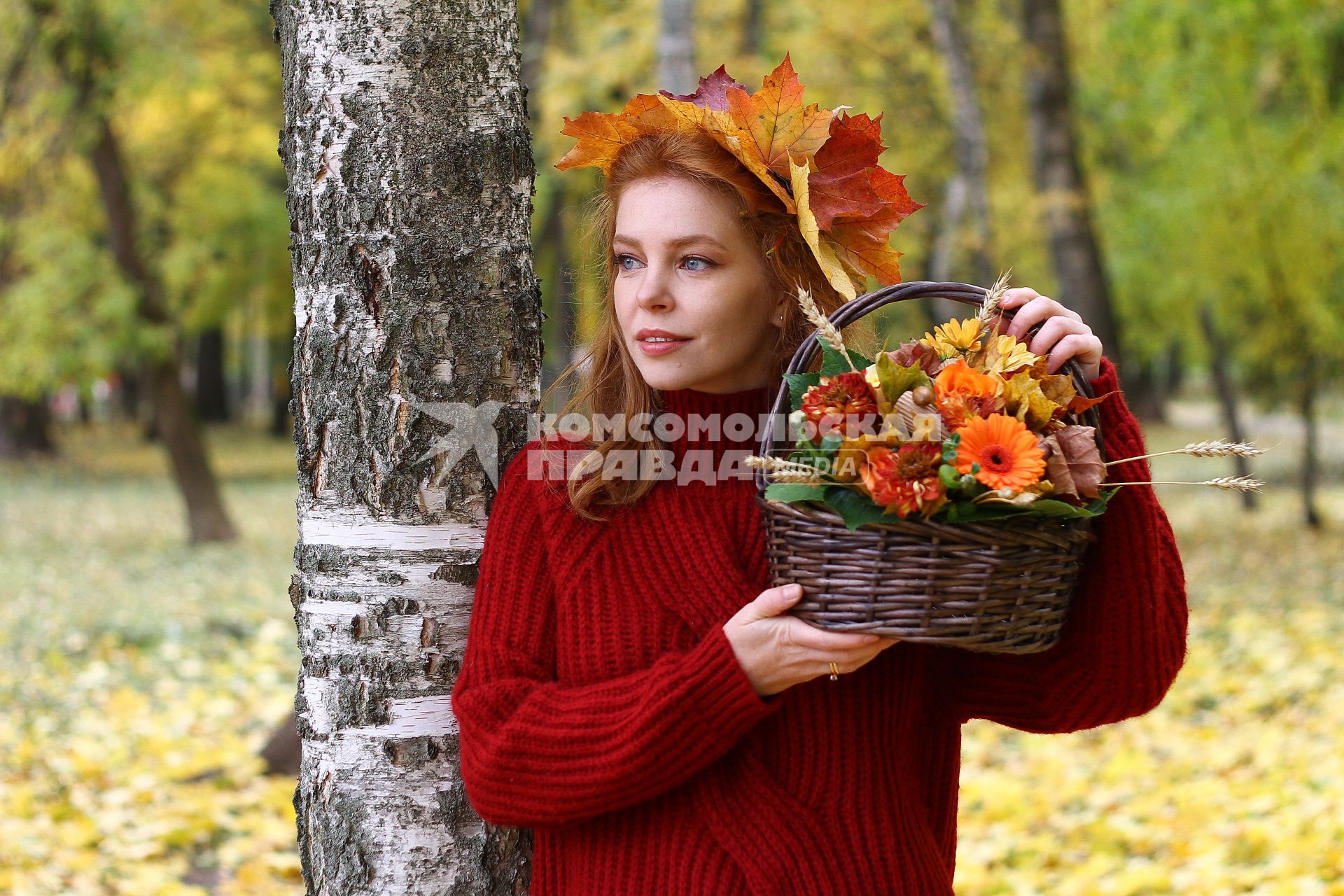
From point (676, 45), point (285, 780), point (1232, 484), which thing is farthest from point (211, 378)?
point (1232, 484)

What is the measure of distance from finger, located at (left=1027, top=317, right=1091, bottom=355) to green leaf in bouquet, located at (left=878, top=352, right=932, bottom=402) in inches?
9.3

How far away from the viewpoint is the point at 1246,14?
1012cm

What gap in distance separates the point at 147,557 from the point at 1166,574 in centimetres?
1058

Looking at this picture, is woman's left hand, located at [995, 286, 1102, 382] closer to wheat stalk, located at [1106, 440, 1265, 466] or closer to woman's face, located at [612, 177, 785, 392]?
wheat stalk, located at [1106, 440, 1265, 466]

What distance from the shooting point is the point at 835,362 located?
1.58 metres

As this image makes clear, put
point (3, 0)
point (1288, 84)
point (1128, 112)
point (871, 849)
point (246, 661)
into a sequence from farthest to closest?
1. point (1128, 112)
2. point (1288, 84)
3. point (3, 0)
4. point (246, 661)
5. point (871, 849)

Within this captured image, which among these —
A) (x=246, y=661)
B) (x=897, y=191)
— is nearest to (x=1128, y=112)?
(x=246, y=661)

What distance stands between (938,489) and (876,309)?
39 cm

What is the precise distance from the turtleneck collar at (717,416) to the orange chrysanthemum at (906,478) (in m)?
0.45

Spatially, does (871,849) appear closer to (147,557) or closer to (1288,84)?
(147,557)

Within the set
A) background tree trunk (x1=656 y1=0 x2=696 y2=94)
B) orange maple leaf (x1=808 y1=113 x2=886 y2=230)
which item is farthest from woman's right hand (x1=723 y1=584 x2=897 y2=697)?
background tree trunk (x1=656 y1=0 x2=696 y2=94)

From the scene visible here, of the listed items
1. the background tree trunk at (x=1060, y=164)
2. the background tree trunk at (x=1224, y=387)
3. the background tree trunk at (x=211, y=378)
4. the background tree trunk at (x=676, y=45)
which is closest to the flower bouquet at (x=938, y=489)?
the background tree trunk at (x=676, y=45)

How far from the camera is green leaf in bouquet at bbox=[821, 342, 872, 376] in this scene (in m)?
1.58

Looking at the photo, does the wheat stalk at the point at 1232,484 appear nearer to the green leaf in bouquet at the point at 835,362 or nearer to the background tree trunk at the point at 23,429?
the green leaf in bouquet at the point at 835,362
